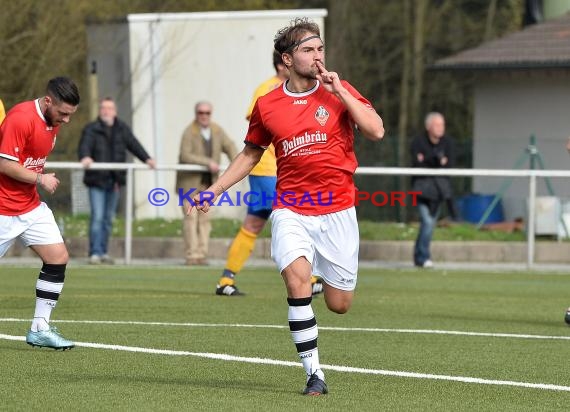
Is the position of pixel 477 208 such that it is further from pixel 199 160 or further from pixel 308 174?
pixel 308 174

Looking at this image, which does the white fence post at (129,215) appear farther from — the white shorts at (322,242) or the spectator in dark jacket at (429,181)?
the white shorts at (322,242)

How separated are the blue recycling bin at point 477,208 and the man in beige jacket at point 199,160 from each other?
198 inches

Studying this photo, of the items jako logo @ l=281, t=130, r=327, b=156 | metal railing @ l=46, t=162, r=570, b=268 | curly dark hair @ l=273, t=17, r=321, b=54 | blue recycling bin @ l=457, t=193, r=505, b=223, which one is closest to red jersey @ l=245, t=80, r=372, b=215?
jako logo @ l=281, t=130, r=327, b=156

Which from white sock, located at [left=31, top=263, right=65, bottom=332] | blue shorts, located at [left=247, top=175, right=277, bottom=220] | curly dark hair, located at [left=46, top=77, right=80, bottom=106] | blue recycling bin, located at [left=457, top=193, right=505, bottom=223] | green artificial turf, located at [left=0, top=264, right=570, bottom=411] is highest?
curly dark hair, located at [left=46, top=77, right=80, bottom=106]

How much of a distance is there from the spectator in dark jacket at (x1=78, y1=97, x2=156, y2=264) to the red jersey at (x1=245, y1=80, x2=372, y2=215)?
10.6 meters

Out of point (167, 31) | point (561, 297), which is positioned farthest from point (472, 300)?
point (167, 31)

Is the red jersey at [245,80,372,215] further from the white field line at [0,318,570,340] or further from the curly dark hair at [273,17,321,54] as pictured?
the white field line at [0,318,570,340]

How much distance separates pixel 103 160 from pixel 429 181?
4.30 m

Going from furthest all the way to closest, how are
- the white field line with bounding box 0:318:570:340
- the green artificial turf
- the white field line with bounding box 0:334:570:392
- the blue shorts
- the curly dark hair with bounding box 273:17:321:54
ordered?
the blue shorts < the white field line with bounding box 0:318:570:340 < the white field line with bounding box 0:334:570:392 < the curly dark hair with bounding box 273:17:321:54 < the green artificial turf

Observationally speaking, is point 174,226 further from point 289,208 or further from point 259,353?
point 289,208

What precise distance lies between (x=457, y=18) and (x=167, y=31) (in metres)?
15.9

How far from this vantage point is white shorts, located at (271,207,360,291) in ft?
29.9

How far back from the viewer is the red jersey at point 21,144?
1070cm

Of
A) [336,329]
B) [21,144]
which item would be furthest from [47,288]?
[336,329]
